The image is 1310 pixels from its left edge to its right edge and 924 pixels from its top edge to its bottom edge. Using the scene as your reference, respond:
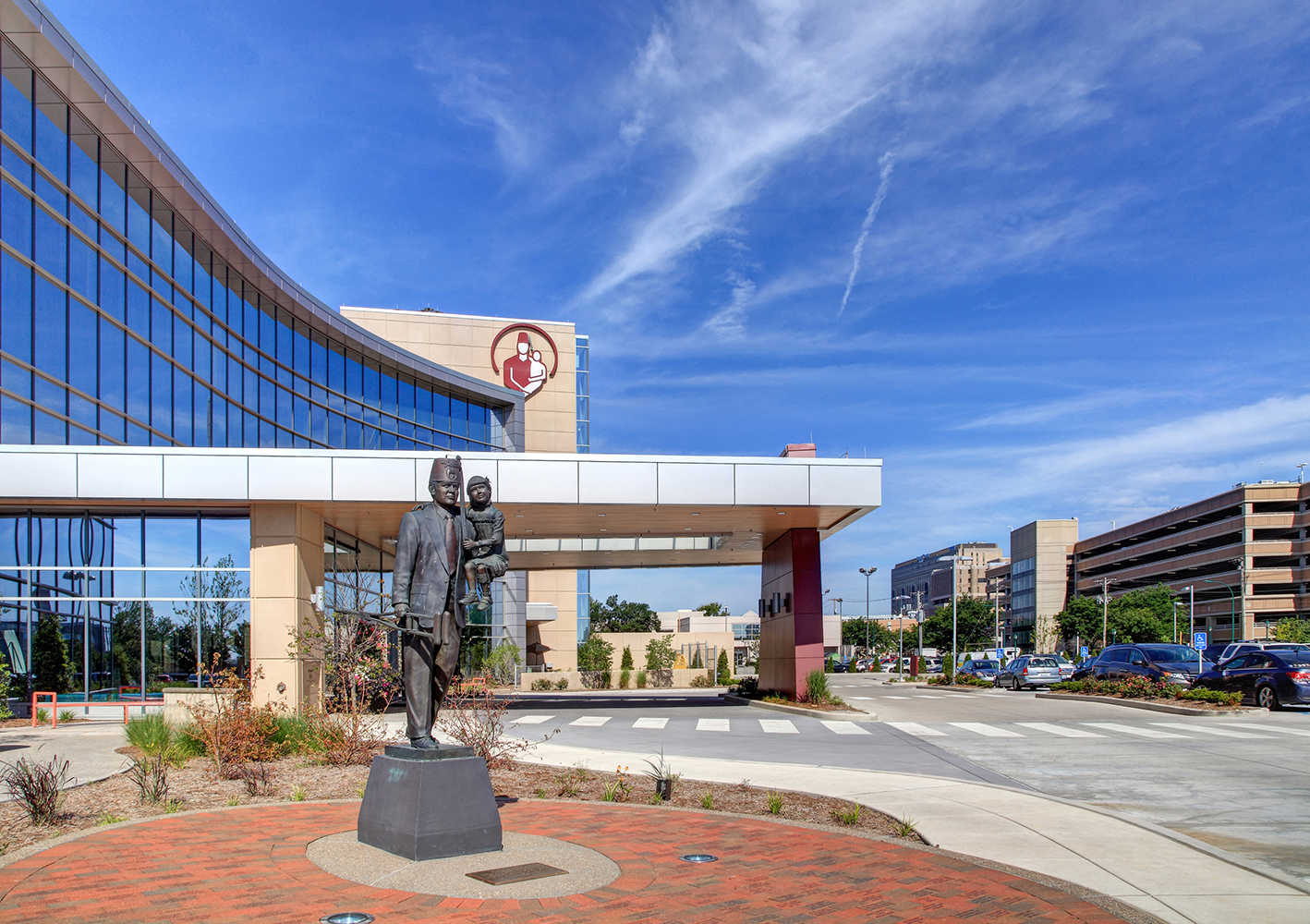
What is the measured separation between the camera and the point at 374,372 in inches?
1580

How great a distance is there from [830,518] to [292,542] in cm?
1283

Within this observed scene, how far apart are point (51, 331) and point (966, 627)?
12419 cm

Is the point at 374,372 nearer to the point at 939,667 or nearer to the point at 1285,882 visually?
the point at 1285,882

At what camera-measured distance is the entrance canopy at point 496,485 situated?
62.7 feet

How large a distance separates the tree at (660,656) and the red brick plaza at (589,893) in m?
43.1

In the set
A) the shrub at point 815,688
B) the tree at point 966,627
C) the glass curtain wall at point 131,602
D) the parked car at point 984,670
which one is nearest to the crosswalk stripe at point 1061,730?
the shrub at point 815,688

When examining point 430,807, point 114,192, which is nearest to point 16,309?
point 114,192

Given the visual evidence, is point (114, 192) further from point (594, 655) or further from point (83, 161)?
point (594, 655)

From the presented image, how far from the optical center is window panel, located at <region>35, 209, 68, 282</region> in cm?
2108

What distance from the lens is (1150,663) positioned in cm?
2864

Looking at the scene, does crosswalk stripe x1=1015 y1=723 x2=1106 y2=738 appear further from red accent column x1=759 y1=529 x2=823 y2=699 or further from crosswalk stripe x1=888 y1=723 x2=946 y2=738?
red accent column x1=759 y1=529 x2=823 y2=699

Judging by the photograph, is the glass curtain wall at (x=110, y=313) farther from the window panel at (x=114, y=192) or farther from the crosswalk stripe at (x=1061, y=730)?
the crosswalk stripe at (x=1061, y=730)

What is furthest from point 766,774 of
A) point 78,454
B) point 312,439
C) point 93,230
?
point 312,439

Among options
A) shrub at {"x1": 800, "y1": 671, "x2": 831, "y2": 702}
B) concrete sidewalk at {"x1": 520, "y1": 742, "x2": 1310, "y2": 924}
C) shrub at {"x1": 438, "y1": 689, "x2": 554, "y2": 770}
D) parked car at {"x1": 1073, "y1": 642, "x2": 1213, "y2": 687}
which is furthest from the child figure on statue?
parked car at {"x1": 1073, "y1": 642, "x2": 1213, "y2": 687}
